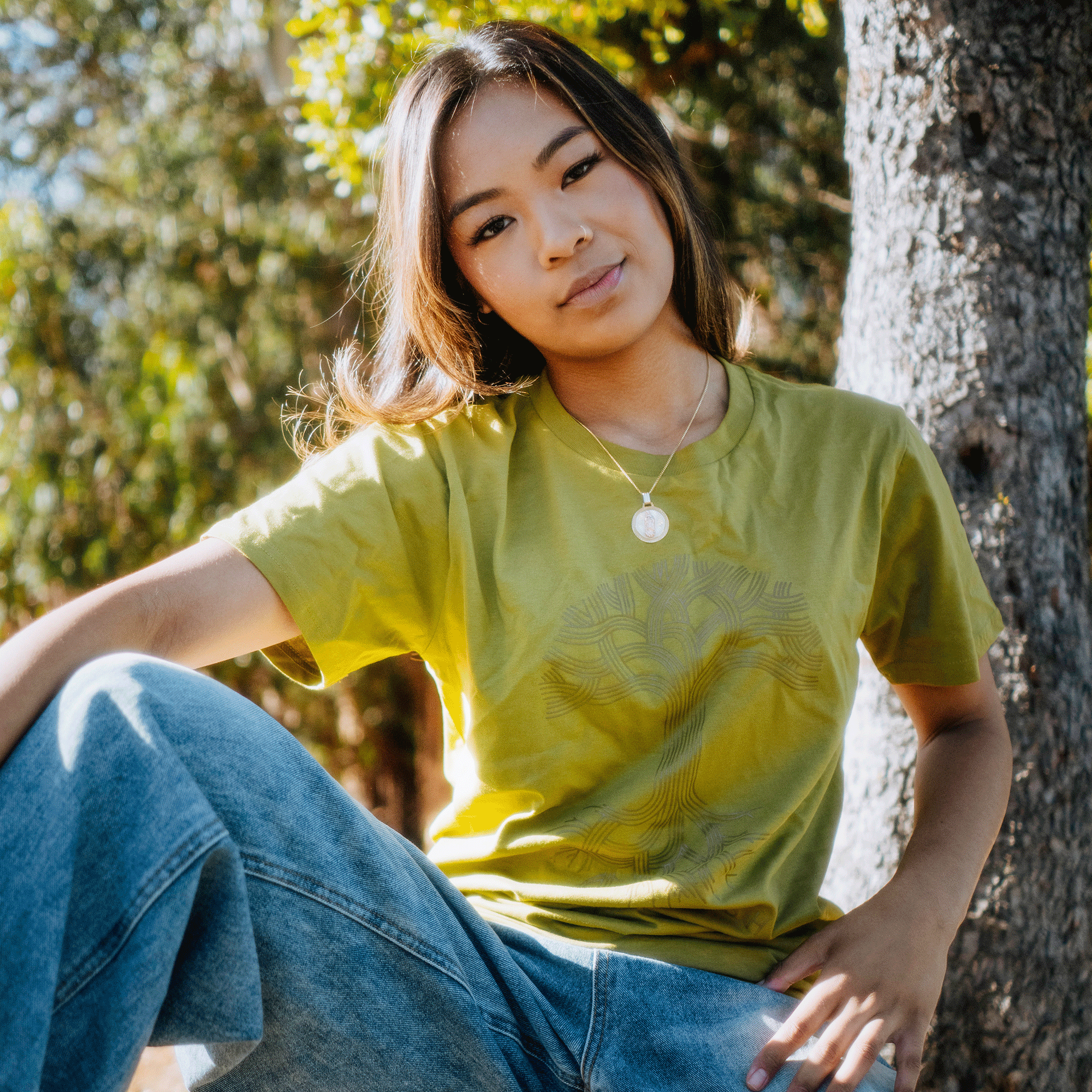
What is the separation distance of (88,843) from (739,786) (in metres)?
0.84

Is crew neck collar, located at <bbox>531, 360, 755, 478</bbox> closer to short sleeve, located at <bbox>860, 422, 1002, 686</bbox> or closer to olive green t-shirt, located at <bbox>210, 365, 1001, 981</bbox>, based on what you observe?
olive green t-shirt, located at <bbox>210, 365, 1001, 981</bbox>

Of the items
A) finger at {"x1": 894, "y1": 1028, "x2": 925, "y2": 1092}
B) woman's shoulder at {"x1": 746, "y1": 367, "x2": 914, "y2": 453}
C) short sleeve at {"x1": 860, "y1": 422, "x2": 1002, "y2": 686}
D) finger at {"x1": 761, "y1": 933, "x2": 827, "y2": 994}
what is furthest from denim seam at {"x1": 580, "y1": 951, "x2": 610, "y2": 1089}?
woman's shoulder at {"x1": 746, "y1": 367, "x2": 914, "y2": 453}

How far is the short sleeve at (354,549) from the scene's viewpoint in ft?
4.43

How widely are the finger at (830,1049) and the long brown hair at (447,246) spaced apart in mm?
1007

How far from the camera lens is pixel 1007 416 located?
2055mm

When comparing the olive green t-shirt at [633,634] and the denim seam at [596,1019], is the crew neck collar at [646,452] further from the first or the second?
the denim seam at [596,1019]

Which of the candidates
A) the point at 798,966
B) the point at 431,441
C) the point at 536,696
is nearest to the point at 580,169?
the point at 431,441

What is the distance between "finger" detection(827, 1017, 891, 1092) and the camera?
1.27m

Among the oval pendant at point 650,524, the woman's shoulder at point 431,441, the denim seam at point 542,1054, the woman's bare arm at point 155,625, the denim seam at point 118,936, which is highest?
the woman's shoulder at point 431,441

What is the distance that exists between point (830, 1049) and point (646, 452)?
0.84m

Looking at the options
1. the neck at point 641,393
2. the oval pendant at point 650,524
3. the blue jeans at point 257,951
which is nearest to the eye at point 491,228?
the neck at point 641,393

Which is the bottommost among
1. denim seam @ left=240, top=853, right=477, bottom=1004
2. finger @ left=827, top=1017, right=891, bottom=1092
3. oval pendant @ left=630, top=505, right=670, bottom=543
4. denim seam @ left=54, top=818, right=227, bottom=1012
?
finger @ left=827, top=1017, right=891, bottom=1092

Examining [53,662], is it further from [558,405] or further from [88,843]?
[558,405]

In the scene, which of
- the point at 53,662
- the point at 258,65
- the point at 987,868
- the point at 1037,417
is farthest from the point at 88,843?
the point at 258,65
